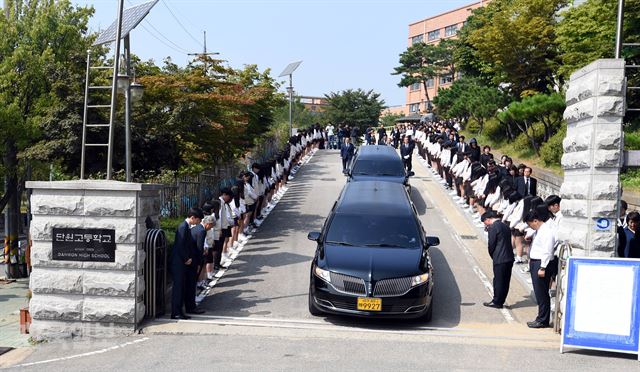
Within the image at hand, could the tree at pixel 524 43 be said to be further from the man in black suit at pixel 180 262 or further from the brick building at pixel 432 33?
the brick building at pixel 432 33

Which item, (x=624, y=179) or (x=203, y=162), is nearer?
(x=624, y=179)

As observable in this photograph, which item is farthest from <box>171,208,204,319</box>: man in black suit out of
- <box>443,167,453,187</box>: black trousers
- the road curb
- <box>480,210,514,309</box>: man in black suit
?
<box>443,167,453,187</box>: black trousers

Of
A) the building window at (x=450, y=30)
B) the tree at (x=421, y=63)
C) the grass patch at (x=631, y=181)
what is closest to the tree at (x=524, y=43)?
the grass patch at (x=631, y=181)

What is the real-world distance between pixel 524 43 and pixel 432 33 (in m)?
69.5

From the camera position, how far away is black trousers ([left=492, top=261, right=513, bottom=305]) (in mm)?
10398

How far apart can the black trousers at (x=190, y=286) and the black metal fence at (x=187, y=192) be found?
8.07 m

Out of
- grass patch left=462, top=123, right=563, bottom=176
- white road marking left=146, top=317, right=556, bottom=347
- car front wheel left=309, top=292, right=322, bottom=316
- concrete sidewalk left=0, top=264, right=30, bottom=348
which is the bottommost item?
concrete sidewalk left=0, top=264, right=30, bottom=348

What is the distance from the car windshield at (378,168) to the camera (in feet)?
61.5

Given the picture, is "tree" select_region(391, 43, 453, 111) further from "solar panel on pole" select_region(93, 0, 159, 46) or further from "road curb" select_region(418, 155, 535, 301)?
"solar panel on pole" select_region(93, 0, 159, 46)

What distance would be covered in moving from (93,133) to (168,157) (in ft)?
6.52

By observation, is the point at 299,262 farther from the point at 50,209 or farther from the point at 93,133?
the point at 93,133

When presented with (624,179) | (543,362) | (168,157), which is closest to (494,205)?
(624,179)

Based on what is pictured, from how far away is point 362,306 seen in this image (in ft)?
30.3

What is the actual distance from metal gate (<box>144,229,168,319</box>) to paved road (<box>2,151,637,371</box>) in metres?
0.32
